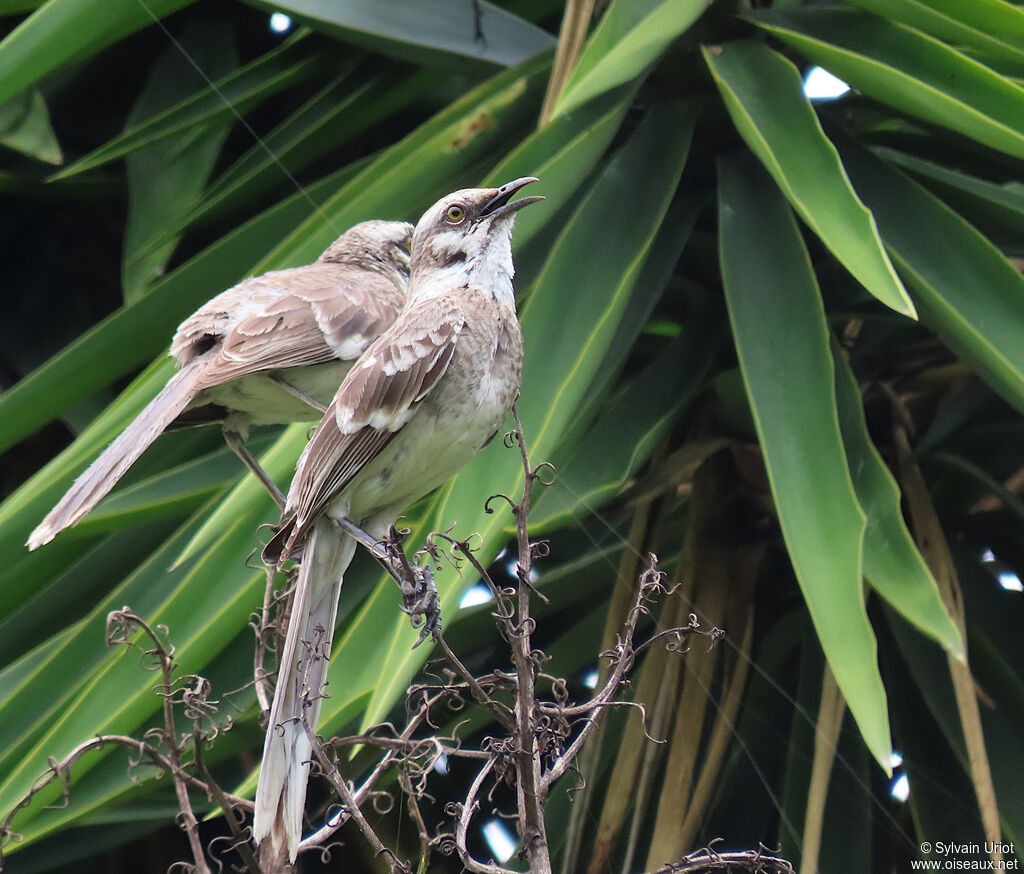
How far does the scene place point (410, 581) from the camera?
1815 mm

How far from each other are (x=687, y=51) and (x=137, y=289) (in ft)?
4.94

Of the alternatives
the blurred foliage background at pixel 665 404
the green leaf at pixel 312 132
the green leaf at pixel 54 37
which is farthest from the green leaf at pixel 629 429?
the green leaf at pixel 54 37

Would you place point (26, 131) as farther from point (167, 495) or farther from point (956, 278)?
point (956, 278)

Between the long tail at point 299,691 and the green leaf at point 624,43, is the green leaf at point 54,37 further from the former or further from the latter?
the long tail at point 299,691

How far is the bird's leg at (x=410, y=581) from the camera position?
180cm

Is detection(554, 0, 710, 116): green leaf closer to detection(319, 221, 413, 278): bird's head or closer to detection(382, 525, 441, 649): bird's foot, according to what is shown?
detection(319, 221, 413, 278): bird's head

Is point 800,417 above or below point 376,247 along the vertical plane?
below

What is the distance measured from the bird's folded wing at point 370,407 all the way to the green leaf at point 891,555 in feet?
2.70

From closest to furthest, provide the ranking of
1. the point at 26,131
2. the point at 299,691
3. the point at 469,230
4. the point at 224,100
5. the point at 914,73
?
the point at 299,691
the point at 469,230
the point at 914,73
the point at 224,100
the point at 26,131

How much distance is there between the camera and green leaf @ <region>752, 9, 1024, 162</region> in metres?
2.29

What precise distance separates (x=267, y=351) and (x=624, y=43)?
837 mm

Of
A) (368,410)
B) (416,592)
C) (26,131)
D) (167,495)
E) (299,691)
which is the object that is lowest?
(299,691)

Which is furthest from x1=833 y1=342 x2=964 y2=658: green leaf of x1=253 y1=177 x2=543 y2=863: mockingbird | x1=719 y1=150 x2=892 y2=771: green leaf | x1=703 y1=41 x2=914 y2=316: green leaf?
x1=253 y1=177 x2=543 y2=863: mockingbird

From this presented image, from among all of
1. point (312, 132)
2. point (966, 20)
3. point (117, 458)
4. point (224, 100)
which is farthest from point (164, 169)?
point (966, 20)
